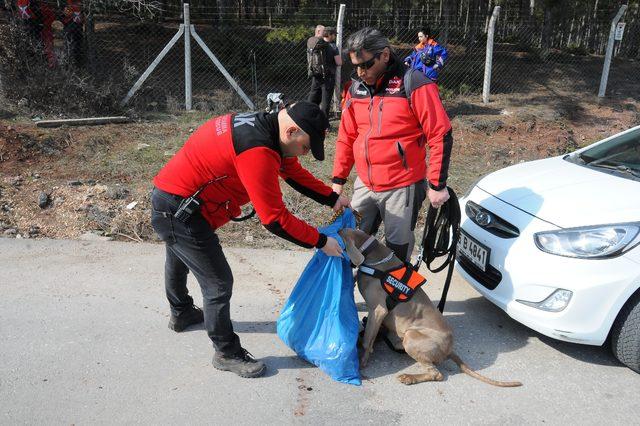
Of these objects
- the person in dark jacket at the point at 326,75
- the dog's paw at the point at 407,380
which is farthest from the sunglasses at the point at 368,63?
the person in dark jacket at the point at 326,75

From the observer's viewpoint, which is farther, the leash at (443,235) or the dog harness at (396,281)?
the leash at (443,235)

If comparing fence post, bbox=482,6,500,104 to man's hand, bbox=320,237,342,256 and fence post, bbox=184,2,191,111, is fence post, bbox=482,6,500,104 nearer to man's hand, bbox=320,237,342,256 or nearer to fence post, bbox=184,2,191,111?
fence post, bbox=184,2,191,111

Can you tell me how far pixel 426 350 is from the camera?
321 centimetres

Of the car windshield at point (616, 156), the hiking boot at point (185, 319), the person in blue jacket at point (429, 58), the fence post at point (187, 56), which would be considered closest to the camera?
the hiking boot at point (185, 319)

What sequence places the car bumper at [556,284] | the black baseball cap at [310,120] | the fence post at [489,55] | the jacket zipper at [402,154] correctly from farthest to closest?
the fence post at [489,55] < the jacket zipper at [402,154] < the car bumper at [556,284] < the black baseball cap at [310,120]

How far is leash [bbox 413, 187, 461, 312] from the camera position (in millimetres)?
3723

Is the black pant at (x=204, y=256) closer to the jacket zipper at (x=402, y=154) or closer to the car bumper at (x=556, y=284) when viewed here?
the jacket zipper at (x=402, y=154)

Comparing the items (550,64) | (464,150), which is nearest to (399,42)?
(550,64)

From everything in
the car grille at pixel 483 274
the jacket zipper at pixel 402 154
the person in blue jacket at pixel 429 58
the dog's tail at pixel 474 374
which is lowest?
the dog's tail at pixel 474 374

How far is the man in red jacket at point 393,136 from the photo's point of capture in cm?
329

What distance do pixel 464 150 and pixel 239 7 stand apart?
40.1 feet

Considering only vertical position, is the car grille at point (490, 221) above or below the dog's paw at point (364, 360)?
above

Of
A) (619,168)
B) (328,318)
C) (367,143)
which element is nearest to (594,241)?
(619,168)

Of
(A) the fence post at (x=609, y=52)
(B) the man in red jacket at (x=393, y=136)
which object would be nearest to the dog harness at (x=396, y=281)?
(B) the man in red jacket at (x=393, y=136)
